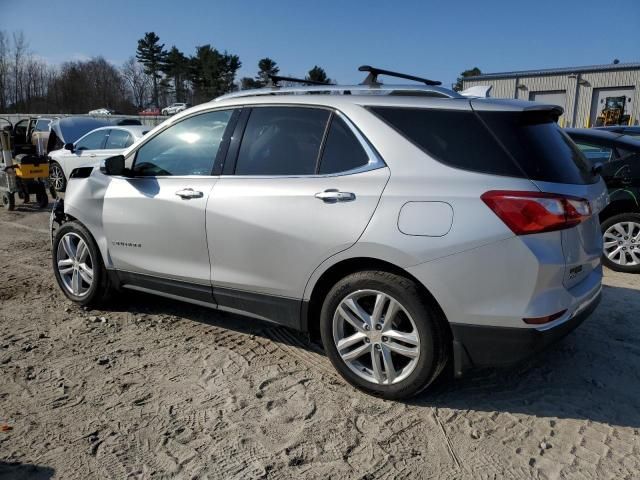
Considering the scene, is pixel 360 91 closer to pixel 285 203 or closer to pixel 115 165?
pixel 285 203

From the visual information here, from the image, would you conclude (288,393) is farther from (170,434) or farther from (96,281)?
(96,281)

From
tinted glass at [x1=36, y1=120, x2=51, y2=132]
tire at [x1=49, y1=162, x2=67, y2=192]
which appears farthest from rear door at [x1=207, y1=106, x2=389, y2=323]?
tinted glass at [x1=36, y1=120, x2=51, y2=132]

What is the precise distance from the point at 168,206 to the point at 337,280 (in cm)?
145

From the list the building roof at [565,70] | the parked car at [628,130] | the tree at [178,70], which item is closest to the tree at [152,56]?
the tree at [178,70]

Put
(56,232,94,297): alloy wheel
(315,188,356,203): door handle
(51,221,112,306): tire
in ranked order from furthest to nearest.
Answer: (56,232,94,297): alloy wheel → (51,221,112,306): tire → (315,188,356,203): door handle

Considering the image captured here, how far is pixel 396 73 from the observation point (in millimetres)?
3965

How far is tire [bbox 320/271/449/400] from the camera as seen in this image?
2941 millimetres

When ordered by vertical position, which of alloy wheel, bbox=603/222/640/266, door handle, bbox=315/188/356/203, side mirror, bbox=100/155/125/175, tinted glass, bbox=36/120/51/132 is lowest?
alloy wheel, bbox=603/222/640/266

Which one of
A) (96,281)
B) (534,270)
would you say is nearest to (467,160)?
(534,270)

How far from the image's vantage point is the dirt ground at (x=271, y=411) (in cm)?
262

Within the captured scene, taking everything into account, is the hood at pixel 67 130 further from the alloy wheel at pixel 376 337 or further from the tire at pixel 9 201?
the alloy wheel at pixel 376 337

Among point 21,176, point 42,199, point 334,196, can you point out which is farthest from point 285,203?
point 42,199

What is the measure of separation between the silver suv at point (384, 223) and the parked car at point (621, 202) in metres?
3.09

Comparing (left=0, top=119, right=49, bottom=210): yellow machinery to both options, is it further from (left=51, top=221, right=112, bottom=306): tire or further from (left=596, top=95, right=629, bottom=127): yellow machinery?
(left=596, top=95, right=629, bottom=127): yellow machinery
